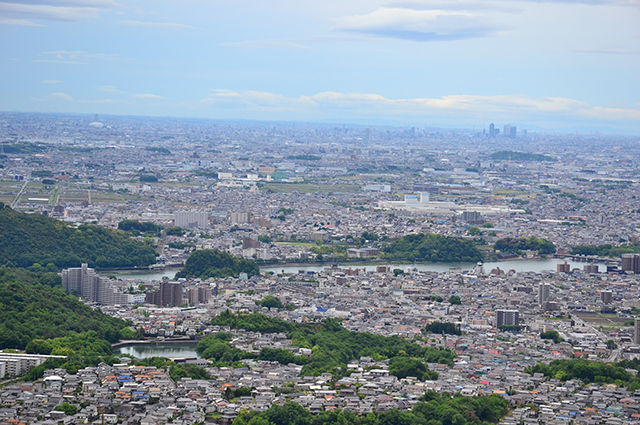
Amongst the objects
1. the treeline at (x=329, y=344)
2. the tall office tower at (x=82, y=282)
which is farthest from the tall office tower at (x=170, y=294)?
the treeline at (x=329, y=344)

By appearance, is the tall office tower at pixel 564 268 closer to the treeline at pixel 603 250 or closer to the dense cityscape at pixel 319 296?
the dense cityscape at pixel 319 296

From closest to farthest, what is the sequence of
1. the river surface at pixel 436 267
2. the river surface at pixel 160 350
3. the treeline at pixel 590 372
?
the treeline at pixel 590 372
the river surface at pixel 160 350
the river surface at pixel 436 267

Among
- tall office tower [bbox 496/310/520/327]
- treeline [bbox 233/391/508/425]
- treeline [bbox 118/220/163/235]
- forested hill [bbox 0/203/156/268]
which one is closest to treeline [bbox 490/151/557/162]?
treeline [bbox 118/220/163/235]

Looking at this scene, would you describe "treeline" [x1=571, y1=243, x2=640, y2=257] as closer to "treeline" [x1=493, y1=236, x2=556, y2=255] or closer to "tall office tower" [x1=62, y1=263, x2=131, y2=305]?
"treeline" [x1=493, y1=236, x2=556, y2=255]

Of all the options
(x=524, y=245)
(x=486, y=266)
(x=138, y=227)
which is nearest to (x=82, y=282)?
(x=138, y=227)

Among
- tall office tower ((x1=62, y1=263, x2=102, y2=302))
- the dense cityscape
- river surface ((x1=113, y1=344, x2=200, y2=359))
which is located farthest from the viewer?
tall office tower ((x1=62, y1=263, x2=102, y2=302))

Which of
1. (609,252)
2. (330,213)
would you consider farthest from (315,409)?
(330,213)

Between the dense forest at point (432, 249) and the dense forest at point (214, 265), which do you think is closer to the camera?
the dense forest at point (214, 265)

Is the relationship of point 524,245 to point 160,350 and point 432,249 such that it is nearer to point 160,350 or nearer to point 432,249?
point 432,249

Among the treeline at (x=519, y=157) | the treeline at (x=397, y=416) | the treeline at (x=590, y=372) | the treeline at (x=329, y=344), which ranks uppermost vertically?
the treeline at (x=519, y=157)
